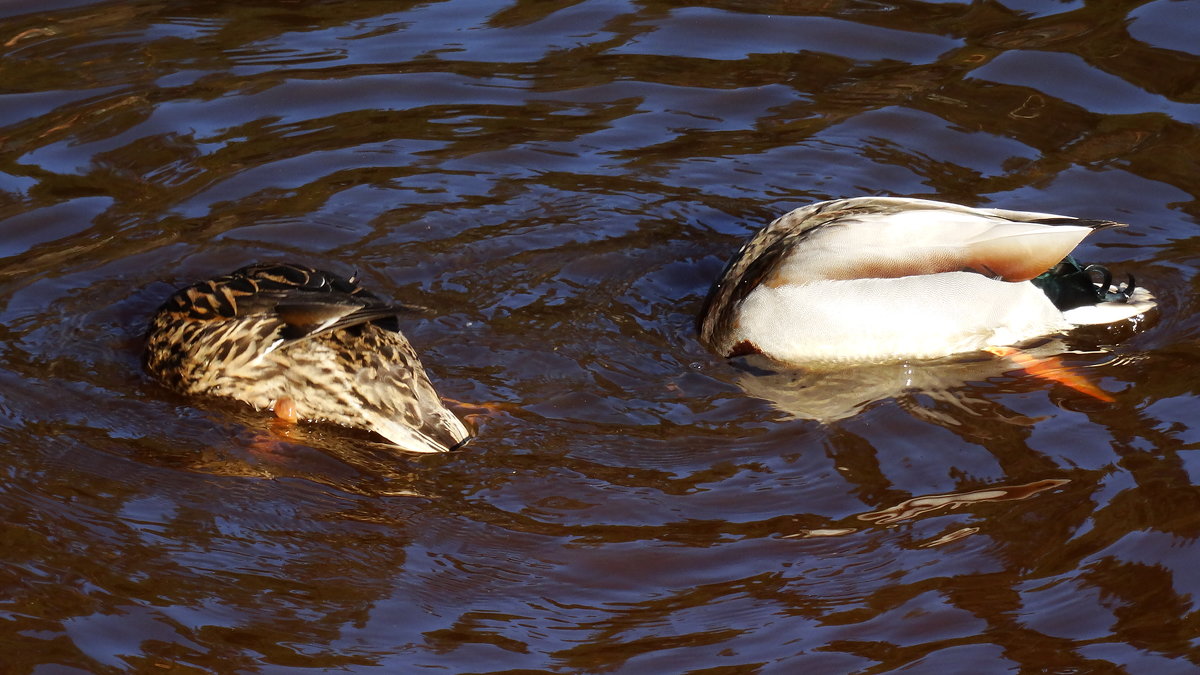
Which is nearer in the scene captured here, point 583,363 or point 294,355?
point 294,355

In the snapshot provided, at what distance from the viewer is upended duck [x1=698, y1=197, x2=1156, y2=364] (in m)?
5.58

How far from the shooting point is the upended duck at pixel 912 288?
5578mm

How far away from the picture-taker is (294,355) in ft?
17.3

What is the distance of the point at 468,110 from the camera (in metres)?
7.65

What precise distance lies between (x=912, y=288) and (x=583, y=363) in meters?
1.39

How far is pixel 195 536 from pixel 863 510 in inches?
86.4

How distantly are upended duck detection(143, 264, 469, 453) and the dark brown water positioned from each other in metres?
0.12

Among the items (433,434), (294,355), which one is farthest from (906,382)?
(294,355)

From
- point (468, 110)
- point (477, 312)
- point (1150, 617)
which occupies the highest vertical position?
point (468, 110)

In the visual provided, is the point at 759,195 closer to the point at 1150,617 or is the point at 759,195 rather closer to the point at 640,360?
the point at 640,360

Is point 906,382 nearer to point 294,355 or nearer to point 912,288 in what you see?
point 912,288

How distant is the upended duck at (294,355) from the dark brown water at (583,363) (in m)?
0.12

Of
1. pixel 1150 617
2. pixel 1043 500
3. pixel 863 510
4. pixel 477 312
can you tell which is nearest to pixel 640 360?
pixel 477 312

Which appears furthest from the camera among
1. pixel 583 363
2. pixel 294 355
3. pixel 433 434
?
pixel 583 363
